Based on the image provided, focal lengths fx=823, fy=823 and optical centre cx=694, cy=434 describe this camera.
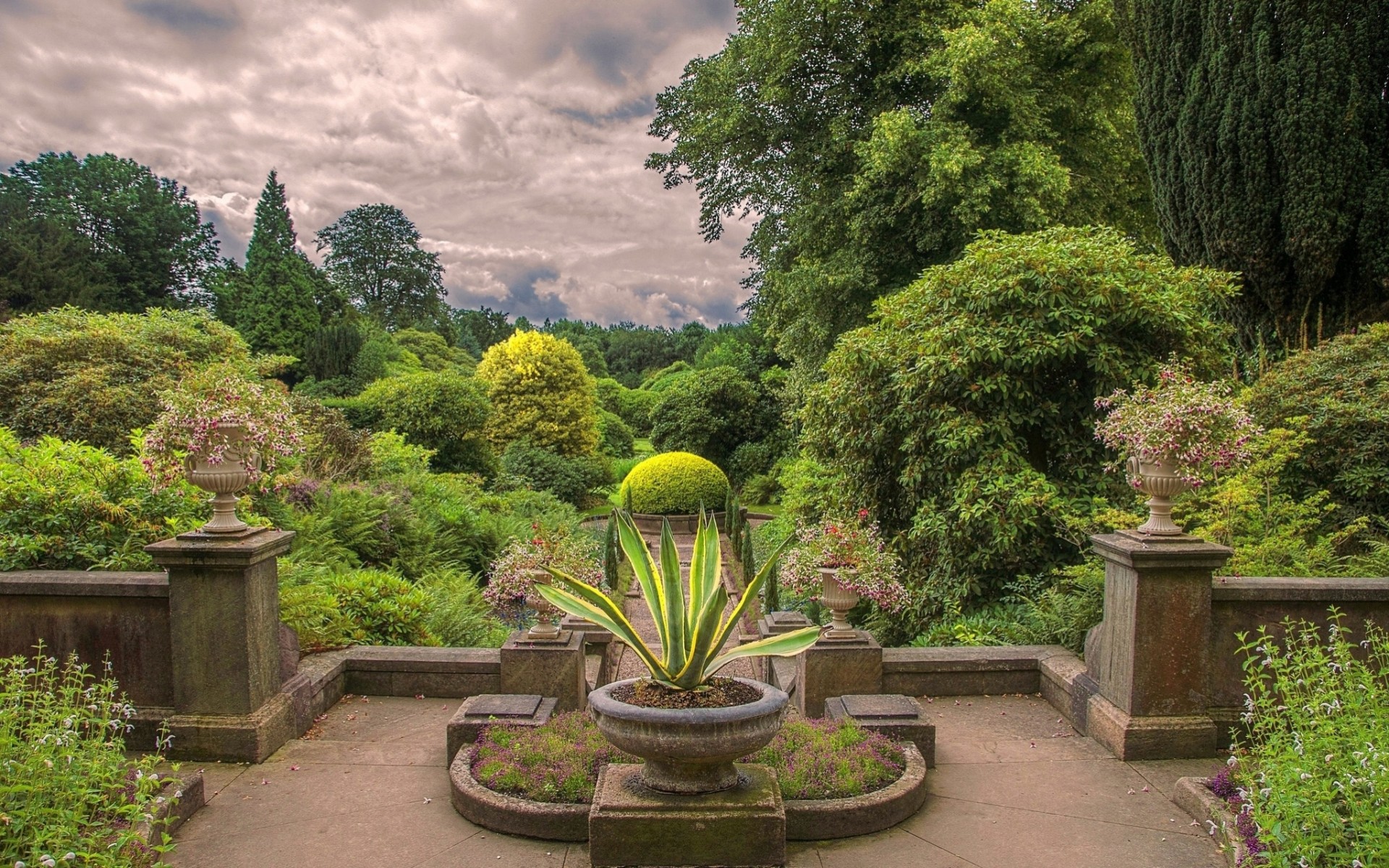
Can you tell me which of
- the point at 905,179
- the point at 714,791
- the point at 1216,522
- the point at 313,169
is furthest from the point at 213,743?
the point at 905,179

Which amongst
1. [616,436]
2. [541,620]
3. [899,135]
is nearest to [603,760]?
[541,620]

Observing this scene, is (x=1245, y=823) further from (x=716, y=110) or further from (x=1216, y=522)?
(x=716, y=110)

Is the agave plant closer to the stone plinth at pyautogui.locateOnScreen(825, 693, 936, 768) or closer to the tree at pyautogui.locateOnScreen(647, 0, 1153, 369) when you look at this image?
the stone plinth at pyautogui.locateOnScreen(825, 693, 936, 768)

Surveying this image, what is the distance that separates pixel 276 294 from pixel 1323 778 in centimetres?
3226

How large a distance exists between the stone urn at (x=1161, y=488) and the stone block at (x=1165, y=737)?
98 centimetres

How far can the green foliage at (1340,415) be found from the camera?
21.2 feet

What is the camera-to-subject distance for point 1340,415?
6602 mm

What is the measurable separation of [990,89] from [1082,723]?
34.7 ft

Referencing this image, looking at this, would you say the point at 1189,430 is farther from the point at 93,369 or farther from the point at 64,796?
the point at 93,369

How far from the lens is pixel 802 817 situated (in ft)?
11.5

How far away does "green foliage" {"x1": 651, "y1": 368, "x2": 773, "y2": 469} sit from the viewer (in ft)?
72.5

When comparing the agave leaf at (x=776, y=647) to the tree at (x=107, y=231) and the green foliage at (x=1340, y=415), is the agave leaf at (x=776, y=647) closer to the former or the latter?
Result: the green foliage at (x=1340, y=415)

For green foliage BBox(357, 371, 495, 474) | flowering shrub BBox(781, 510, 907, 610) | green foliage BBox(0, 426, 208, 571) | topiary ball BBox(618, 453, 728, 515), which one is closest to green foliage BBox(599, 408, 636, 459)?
topiary ball BBox(618, 453, 728, 515)

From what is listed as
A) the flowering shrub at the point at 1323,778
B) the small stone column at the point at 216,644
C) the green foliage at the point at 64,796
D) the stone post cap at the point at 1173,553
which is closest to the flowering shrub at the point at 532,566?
→ the small stone column at the point at 216,644
